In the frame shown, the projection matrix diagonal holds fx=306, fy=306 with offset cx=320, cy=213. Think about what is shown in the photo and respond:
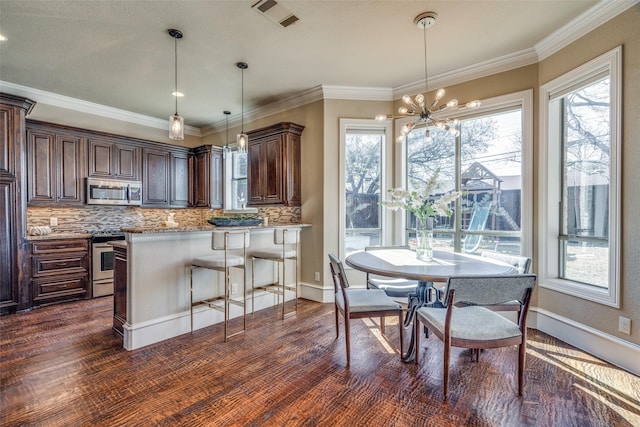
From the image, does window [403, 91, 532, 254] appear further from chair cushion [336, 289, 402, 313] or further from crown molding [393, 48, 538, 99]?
chair cushion [336, 289, 402, 313]

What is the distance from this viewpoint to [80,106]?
4.62 metres

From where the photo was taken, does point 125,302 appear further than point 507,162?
No

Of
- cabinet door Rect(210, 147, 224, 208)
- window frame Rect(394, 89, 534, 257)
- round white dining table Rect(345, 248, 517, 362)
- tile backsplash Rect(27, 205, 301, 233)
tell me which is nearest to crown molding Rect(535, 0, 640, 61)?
window frame Rect(394, 89, 534, 257)

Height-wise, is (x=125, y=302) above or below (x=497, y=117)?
below

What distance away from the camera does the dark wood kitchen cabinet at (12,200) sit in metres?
3.52

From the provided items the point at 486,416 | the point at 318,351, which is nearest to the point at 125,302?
the point at 318,351

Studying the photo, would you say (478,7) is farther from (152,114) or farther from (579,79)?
(152,114)

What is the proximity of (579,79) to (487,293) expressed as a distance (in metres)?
2.37

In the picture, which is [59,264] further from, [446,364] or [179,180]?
[446,364]

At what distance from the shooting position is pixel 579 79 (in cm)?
280

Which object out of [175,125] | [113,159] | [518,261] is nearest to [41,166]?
[113,159]

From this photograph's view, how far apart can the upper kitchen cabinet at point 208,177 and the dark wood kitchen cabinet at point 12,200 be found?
2.40m

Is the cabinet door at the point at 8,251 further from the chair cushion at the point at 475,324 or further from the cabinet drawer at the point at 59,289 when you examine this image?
the chair cushion at the point at 475,324

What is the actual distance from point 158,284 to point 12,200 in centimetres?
233
